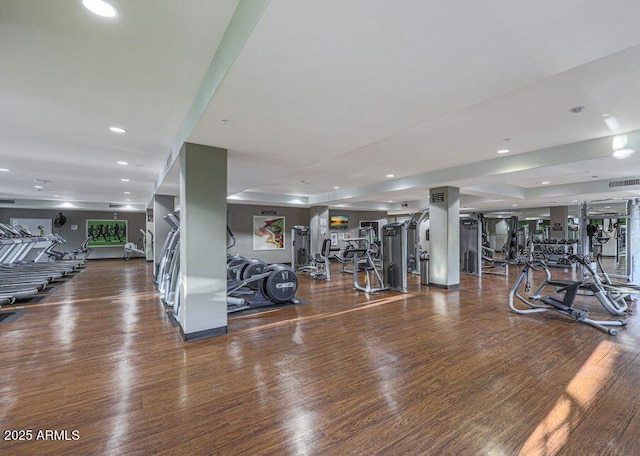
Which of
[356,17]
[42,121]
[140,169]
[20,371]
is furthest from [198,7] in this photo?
[140,169]

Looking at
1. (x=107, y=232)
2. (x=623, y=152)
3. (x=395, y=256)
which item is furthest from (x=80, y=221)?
(x=623, y=152)

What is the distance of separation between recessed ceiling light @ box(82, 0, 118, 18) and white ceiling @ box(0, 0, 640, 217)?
0.06 meters

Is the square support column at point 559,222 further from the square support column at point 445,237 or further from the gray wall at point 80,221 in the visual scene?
the gray wall at point 80,221

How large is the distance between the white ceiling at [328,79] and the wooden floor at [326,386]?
7.56ft

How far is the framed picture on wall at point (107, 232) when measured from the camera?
12.8 meters

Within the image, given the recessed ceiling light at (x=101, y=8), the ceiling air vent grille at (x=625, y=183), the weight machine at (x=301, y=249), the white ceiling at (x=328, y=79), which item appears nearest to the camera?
the white ceiling at (x=328, y=79)

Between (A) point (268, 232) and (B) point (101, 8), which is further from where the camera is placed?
(A) point (268, 232)

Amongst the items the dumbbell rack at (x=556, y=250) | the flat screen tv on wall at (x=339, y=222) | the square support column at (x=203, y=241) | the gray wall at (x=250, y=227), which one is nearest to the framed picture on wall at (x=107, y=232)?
the gray wall at (x=250, y=227)

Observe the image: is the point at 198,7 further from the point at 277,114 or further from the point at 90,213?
the point at 90,213

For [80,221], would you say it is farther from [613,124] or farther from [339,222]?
[613,124]

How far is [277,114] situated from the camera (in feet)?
8.65

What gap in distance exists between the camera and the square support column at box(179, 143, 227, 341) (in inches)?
135

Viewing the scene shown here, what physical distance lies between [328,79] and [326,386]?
236 cm

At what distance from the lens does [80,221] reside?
41.4ft
